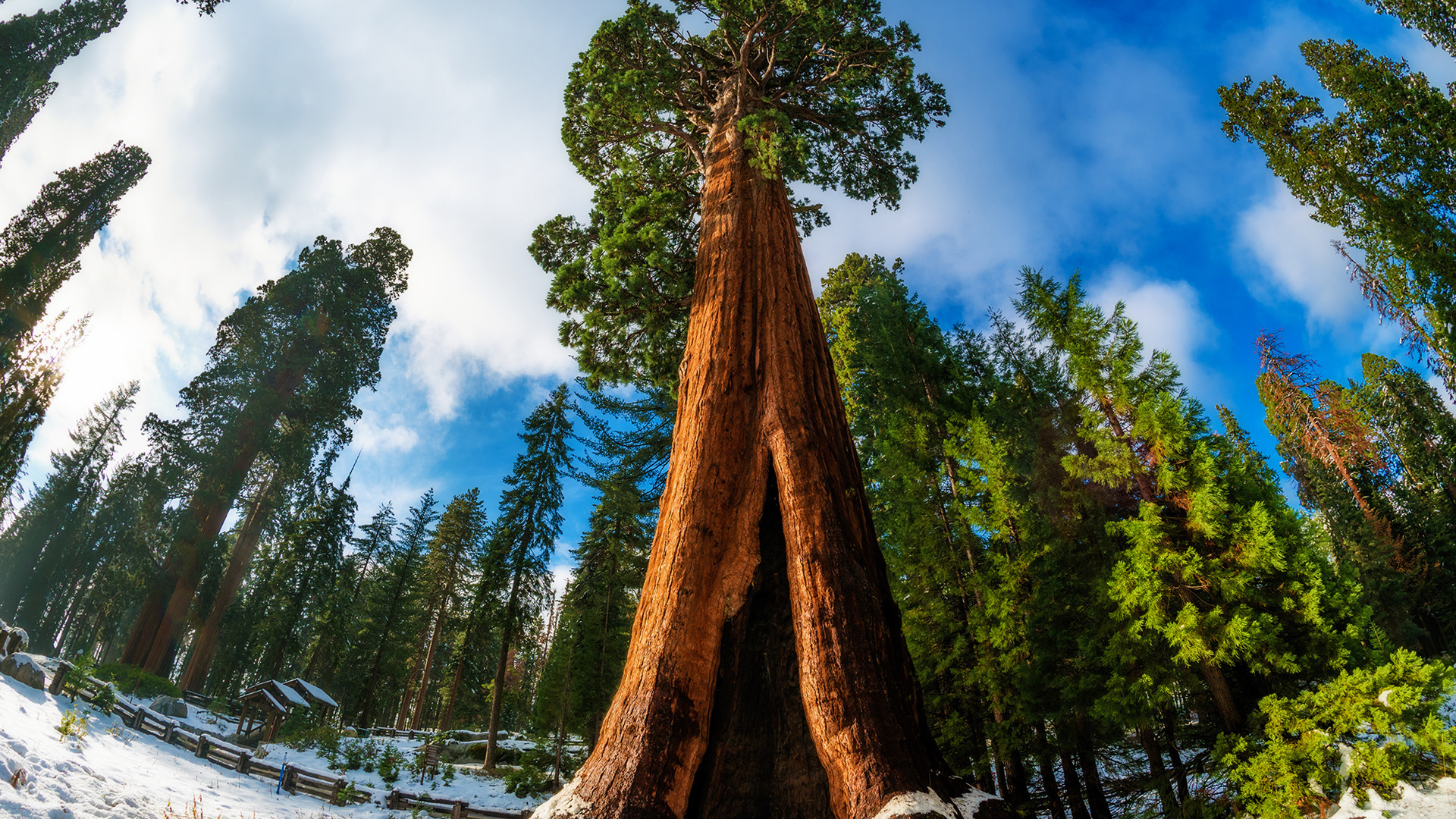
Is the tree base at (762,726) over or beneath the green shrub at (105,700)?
over

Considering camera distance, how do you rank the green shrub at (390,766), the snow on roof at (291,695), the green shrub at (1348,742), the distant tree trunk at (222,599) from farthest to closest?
the distant tree trunk at (222,599), the snow on roof at (291,695), the green shrub at (390,766), the green shrub at (1348,742)

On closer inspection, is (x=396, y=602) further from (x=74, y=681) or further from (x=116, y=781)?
(x=116, y=781)

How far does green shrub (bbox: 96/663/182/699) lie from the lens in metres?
18.4

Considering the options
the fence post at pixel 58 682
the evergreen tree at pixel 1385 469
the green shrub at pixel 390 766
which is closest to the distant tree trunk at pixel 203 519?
the fence post at pixel 58 682

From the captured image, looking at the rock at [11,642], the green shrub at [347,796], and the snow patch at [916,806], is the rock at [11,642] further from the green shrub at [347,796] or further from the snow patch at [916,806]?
the snow patch at [916,806]

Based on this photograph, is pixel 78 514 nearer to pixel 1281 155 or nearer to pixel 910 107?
pixel 910 107

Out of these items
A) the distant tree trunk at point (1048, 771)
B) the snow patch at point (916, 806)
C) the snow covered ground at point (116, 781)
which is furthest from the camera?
the distant tree trunk at point (1048, 771)

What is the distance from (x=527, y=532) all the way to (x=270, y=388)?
1284 centimetres

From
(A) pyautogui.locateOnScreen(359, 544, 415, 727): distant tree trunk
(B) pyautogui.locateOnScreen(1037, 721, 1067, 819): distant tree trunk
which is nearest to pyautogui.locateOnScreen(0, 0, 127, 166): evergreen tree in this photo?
(A) pyautogui.locateOnScreen(359, 544, 415, 727): distant tree trunk

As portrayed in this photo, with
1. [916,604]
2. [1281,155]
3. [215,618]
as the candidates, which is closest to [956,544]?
[916,604]

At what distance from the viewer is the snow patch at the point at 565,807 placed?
294 cm

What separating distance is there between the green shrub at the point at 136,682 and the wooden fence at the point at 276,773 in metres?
4.63

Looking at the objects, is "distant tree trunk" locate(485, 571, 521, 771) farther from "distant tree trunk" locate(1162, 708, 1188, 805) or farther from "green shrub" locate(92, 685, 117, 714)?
"distant tree trunk" locate(1162, 708, 1188, 805)

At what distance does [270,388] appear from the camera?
22531 mm
